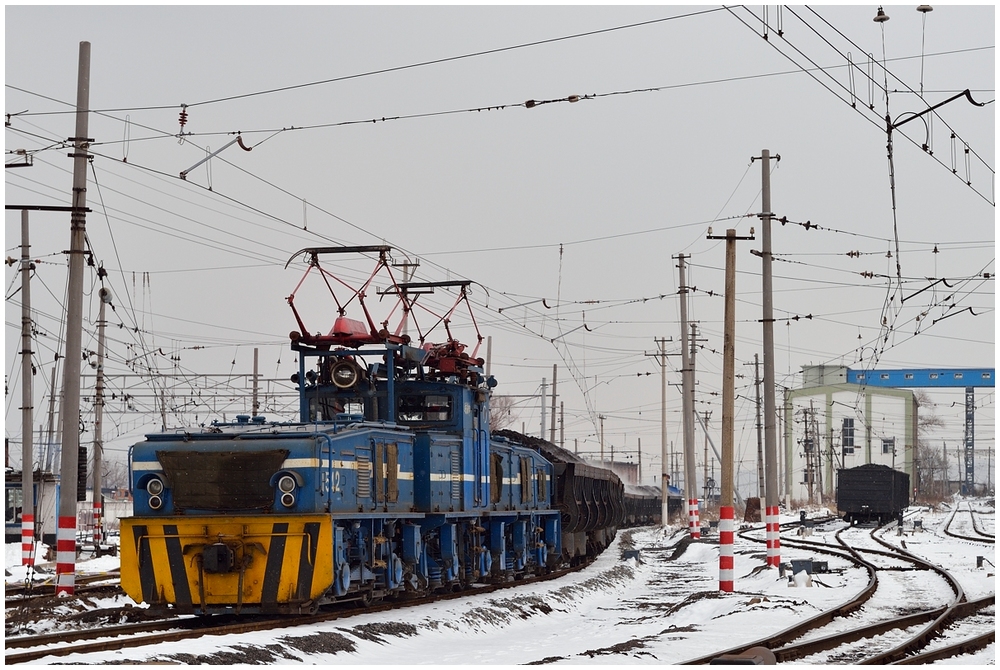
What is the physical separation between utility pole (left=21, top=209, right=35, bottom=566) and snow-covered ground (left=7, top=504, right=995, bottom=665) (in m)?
0.91

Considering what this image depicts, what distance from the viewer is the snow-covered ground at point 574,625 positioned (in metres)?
13.5

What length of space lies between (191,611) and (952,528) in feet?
145

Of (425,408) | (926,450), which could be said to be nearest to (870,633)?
(425,408)

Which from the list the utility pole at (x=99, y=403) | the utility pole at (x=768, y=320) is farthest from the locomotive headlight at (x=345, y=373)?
the utility pole at (x=99, y=403)

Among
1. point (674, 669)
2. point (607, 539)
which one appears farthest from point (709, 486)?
point (674, 669)

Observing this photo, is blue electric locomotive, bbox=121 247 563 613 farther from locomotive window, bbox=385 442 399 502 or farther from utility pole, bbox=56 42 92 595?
utility pole, bbox=56 42 92 595

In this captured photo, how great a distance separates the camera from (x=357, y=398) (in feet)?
64.7

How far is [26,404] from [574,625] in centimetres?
1663

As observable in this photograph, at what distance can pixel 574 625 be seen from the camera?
18844 millimetres

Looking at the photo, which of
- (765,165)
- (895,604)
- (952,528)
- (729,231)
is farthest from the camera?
(952,528)

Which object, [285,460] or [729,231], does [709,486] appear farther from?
[285,460]

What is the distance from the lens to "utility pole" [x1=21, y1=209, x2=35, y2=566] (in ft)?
93.7

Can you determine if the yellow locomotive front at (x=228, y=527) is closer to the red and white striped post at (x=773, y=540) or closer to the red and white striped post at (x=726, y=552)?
the red and white striped post at (x=726, y=552)

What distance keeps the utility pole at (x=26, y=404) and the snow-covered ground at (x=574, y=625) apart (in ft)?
2.98
